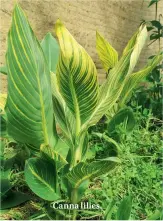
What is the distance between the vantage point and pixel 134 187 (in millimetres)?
1589

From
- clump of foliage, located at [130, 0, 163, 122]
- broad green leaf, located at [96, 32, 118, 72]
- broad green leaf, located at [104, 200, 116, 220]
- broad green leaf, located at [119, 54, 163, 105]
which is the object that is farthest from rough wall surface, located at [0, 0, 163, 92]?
broad green leaf, located at [104, 200, 116, 220]

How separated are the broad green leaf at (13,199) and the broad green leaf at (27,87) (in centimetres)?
29

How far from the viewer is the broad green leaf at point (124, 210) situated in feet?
4.21

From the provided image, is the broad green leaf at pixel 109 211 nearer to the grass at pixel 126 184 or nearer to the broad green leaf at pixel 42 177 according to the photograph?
the grass at pixel 126 184

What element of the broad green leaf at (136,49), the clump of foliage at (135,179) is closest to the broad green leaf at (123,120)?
the clump of foliage at (135,179)

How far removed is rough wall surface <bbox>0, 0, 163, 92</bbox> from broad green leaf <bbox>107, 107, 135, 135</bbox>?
22.6 inches

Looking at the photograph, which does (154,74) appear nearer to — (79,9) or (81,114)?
(79,9)

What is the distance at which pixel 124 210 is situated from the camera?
1.30m

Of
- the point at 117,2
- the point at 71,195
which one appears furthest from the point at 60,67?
the point at 117,2

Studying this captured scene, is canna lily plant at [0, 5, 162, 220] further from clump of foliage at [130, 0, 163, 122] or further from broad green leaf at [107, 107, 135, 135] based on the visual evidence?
clump of foliage at [130, 0, 163, 122]

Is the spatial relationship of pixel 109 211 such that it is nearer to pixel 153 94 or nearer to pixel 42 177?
pixel 42 177

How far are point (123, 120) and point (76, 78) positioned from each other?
0.61 metres

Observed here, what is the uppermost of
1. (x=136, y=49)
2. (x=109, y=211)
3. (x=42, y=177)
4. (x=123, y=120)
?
(x=136, y=49)

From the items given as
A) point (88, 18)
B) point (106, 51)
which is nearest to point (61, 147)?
point (106, 51)
